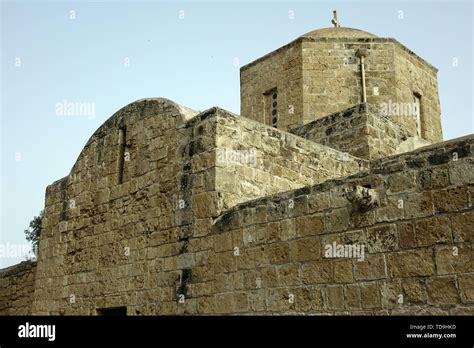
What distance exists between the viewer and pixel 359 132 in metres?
9.05

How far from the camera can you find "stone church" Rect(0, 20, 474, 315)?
4.19 metres

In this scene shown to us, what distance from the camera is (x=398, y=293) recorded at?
425cm

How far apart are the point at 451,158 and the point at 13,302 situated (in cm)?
905

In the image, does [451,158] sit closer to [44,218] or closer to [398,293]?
[398,293]

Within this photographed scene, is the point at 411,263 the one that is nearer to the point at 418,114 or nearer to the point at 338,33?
the point at 418,114

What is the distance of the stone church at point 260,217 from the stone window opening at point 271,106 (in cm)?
81

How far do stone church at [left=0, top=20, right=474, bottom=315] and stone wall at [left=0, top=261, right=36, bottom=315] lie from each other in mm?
40

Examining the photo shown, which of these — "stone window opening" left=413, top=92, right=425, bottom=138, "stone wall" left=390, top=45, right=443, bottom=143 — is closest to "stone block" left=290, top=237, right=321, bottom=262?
"stone wall" left=390, top=45, right=443, bottom=143

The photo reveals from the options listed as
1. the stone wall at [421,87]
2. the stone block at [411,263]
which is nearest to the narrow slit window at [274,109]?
the stone wall at [421,87]

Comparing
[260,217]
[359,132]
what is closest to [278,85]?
[359,132]
